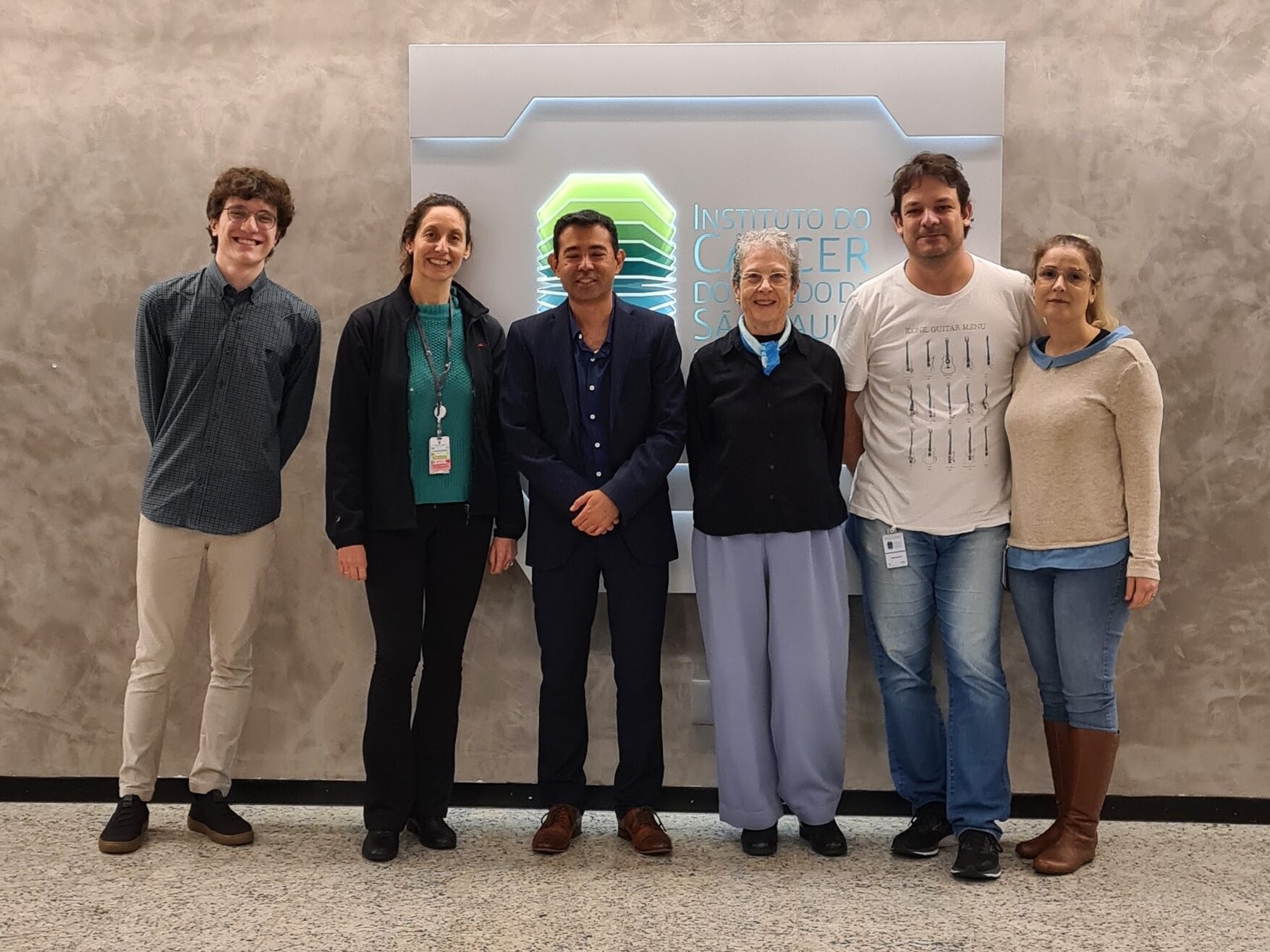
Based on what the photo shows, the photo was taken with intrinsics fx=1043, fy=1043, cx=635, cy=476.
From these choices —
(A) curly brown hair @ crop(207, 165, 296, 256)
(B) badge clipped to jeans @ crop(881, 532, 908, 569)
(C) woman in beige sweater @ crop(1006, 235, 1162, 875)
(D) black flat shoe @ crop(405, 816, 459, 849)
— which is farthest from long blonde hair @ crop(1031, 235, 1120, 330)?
(D) black flat shoe @ crop(405, 816, 459, 849)

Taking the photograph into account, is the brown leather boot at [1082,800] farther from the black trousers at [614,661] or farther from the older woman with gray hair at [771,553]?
the black trousers at [614,661]

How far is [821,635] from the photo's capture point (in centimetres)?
305

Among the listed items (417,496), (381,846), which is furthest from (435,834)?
(417,496)

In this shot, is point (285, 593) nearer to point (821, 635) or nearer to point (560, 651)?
point (560, 651)

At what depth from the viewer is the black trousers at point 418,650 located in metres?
3.01

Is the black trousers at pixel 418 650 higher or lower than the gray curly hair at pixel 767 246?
lower

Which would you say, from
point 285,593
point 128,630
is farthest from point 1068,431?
point 128,630

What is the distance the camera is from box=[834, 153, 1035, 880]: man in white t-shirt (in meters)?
3.00

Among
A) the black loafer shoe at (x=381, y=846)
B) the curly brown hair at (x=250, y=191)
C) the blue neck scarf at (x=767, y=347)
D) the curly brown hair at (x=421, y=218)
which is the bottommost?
the black loafer shoe at (x=381, y=846)

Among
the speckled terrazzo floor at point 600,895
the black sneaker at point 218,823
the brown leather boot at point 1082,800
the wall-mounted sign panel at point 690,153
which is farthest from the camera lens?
the wall-mounted sign panel at point 690,153

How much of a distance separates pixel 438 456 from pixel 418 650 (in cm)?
57

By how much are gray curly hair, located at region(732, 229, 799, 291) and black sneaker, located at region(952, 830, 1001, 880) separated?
1.67 m

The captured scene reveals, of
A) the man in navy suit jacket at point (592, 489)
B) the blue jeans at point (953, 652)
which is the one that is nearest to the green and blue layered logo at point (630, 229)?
the man in navy suit jacket at point (592, 489)

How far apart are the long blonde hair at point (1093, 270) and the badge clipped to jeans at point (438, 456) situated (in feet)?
5.76
